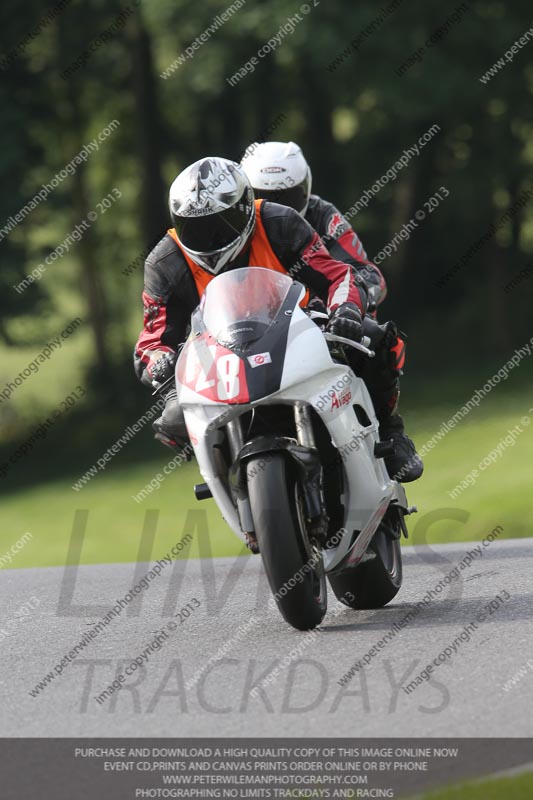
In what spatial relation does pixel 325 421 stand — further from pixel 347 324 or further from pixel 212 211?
pixel 212 211

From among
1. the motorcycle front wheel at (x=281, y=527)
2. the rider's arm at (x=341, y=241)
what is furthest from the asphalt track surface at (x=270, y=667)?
the rider's arm at (x=341, y=241)

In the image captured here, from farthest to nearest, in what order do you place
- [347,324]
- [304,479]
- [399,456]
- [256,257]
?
[399,456], [256,257], [347,324], [304,479]

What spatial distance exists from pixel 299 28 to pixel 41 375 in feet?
42.6

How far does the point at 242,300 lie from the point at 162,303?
763 mm

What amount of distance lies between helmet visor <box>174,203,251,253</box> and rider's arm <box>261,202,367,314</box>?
0.84 ft

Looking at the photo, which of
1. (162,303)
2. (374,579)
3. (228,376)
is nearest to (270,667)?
(228,376)

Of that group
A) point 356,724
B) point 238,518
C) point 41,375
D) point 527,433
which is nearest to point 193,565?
point 238,518

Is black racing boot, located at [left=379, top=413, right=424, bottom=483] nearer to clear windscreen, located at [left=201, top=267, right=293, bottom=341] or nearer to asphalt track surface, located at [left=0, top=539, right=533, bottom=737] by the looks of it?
asphalt track surface, located at [left=0, top=539, right=533, bottom=737]

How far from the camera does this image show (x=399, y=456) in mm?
6758

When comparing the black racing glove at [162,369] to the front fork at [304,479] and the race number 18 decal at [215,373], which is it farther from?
the front fork at [304,479]

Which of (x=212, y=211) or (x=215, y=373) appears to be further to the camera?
(x=212, y=211)

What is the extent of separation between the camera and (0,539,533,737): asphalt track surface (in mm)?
4516

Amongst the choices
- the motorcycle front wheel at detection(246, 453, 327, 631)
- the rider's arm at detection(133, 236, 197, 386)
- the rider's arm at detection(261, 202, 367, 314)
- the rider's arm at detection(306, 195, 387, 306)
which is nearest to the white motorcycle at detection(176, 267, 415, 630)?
the motorcycle front wheel at detection(246, 453, 327, 631)
